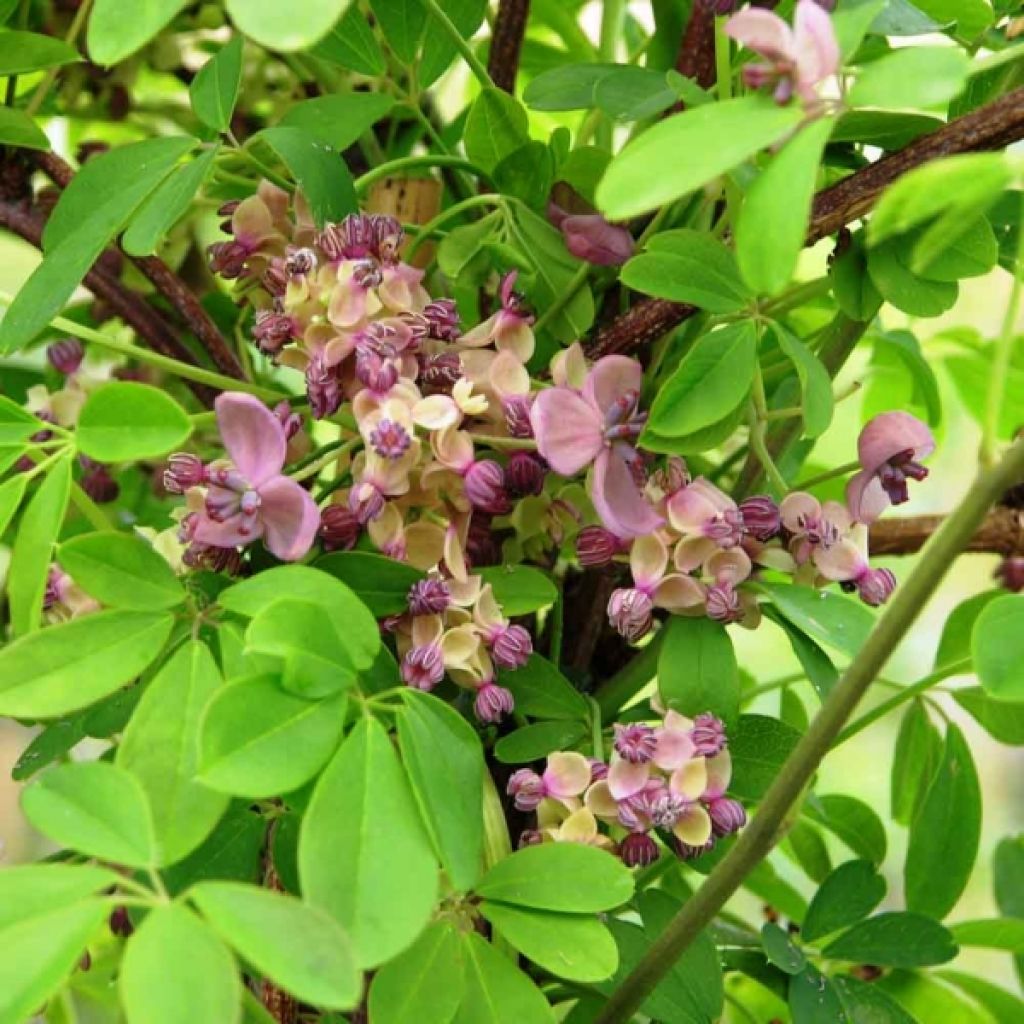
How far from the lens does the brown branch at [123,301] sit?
67cm

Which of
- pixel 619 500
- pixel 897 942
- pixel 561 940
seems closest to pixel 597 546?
pixel 619 500

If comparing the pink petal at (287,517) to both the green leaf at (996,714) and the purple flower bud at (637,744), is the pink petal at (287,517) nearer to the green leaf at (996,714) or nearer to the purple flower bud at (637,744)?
the purple flower bud at (637,744)

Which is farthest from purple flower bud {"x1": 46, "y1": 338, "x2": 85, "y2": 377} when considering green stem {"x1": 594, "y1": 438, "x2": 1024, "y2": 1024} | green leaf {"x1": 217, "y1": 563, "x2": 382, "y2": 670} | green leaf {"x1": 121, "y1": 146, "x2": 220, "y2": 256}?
green stem {"x1": 594, "y1": 438, "x2": 1024, "y2": 1024}

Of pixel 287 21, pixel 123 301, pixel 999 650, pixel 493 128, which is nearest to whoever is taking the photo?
pixel 287 21

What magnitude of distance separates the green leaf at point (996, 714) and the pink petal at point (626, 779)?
21 centimetres

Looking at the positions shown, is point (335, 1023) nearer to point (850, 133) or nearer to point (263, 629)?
point (263, 629)

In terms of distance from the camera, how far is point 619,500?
0.49m

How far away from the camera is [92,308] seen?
0.80 m

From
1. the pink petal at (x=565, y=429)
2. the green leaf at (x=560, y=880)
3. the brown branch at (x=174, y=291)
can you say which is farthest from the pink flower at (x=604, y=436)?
the brown branch at (x=174, y=291)

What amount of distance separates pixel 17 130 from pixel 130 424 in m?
0.21

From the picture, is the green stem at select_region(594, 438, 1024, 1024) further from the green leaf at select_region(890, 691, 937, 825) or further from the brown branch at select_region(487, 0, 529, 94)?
the brown branch at select_region(487, 0, 529, 94)

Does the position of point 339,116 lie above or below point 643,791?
above

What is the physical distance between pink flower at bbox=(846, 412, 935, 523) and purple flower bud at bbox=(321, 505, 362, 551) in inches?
6.6

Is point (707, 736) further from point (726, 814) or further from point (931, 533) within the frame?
point (931, 533)
